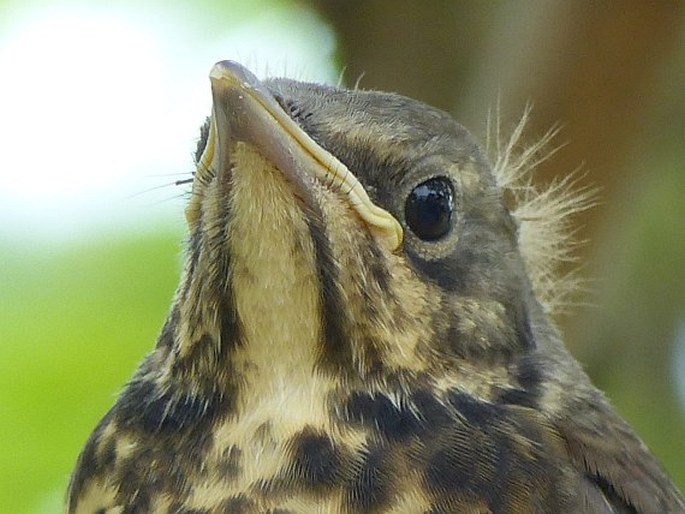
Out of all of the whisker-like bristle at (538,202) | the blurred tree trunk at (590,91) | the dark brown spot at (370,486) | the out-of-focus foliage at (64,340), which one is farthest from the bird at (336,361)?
the out-of-focus foliage at (64,340)

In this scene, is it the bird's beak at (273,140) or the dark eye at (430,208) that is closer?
the bird's beak at (273,140)

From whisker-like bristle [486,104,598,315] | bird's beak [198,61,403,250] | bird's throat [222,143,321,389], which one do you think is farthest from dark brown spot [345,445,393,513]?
whisker-like bristle [486,104,598,315]

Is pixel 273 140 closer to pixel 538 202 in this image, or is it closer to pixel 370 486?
pixel 370 486

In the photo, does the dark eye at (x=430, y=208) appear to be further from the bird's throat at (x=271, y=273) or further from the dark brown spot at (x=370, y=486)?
the dark brown spot at (x=370, y=486)

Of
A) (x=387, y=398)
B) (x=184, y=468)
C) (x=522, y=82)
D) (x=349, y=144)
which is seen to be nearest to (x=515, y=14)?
(x=522, y=82)

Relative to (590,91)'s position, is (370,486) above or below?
below

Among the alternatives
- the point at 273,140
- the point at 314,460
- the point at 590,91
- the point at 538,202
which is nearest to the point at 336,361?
the point at 314,460

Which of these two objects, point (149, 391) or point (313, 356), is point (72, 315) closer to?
point (149, 391)
